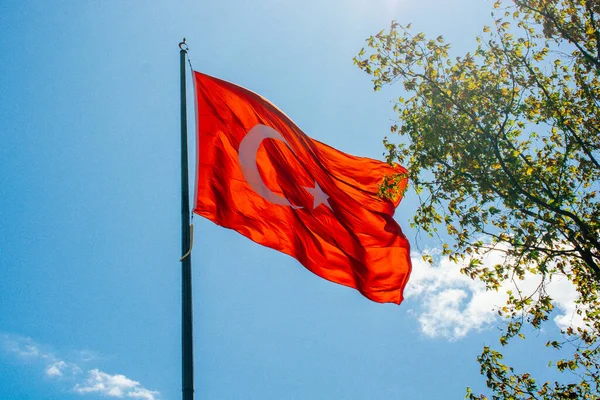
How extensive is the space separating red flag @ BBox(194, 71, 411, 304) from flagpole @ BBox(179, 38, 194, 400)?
844mm

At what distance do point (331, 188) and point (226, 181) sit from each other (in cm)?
317

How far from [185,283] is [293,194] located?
14.4 ft

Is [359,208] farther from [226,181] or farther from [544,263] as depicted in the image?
[544,263]

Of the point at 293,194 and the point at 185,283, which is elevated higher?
the point at 293,194

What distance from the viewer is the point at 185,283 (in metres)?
7.19

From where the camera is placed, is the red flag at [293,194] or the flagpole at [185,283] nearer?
the flagpole at [185,283]

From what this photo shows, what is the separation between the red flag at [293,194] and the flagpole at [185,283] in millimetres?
844

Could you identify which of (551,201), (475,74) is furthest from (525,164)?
(475,74)

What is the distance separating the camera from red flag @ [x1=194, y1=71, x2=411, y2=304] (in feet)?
32.8

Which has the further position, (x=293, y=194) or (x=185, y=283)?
(x=293, y=194)

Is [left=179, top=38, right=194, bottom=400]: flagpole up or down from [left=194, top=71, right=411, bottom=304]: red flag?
down

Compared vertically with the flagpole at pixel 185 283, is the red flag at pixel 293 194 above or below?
above

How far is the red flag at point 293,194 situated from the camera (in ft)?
32.8

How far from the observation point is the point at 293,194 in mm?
11242
